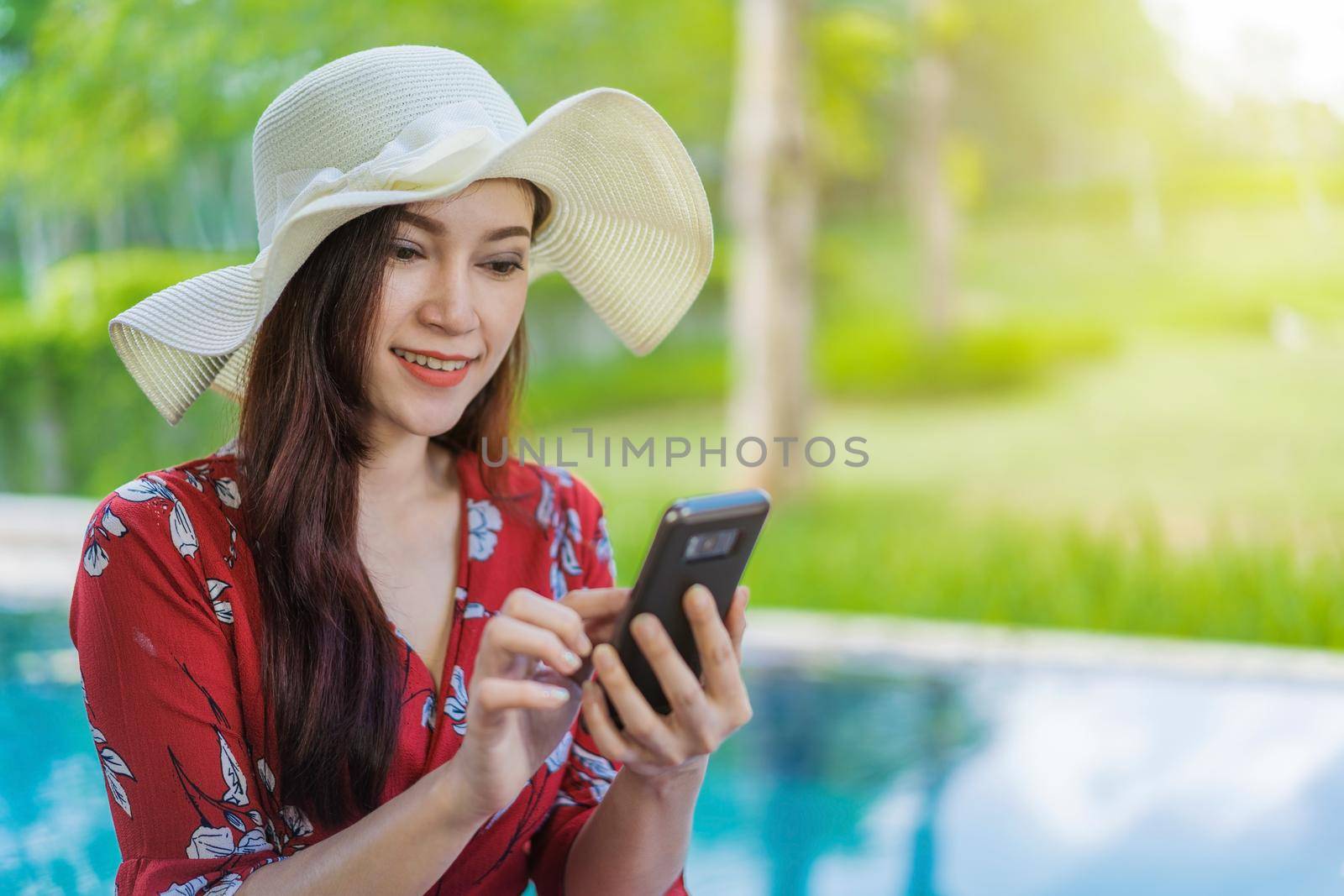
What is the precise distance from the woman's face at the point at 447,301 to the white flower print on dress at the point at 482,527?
0.62ft

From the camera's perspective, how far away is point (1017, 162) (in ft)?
26.9

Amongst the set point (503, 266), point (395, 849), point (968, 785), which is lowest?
point (968, 785)

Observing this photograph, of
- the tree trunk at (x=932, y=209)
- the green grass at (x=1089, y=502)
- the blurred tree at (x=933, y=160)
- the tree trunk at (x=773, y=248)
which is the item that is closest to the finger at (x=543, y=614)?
the green grass at (x=1089, y=502)

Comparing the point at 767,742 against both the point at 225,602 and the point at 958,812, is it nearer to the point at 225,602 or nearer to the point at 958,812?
the point at 958,812

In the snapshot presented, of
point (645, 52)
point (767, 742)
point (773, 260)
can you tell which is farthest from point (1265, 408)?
point (767, 742)

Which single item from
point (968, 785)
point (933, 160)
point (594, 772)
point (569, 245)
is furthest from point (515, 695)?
point (933, 160)

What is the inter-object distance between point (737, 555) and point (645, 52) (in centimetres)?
683

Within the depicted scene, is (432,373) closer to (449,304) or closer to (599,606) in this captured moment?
(449,304)

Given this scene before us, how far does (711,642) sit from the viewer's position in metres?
1.09

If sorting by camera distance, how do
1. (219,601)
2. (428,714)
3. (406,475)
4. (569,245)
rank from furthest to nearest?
(569,245), (406,475), (428,714), (219,601)

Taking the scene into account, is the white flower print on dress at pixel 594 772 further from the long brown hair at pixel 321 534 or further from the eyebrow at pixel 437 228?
the eyebrow at pixel 437 228

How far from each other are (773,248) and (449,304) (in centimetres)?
472

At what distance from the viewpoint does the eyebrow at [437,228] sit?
1326 mm

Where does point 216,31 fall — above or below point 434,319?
above
